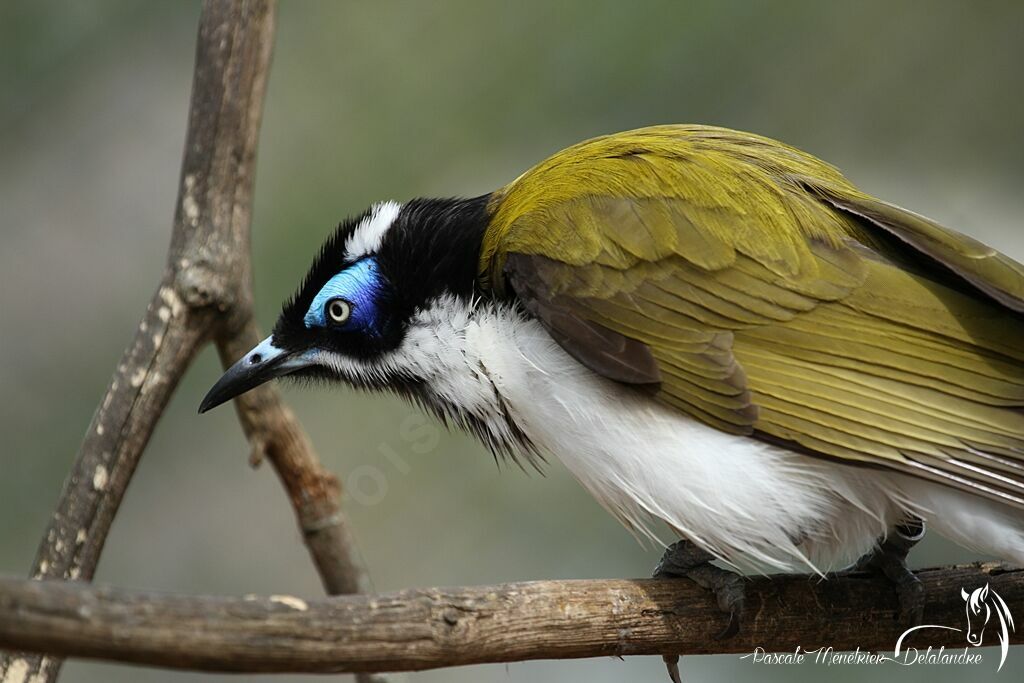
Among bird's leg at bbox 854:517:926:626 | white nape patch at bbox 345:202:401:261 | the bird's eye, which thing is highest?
white nape patch at bbox 345:202:401:261

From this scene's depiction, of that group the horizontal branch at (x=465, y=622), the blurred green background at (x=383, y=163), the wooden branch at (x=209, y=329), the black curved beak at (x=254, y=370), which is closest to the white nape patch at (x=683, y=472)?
the horizontal branch at (x=465, y=622)

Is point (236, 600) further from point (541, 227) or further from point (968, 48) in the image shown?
point (968, 48)

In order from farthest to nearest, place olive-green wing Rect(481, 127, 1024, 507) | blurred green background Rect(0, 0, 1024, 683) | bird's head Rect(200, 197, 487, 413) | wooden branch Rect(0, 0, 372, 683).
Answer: blurred green background Rect(0, 0, 1024, 683)
bird's head Rect(200, 197, 487, 413)
wooden branch Rect(0, 0, 372, 683)
olive-green wing Rect(481, 127, 1024, 507)

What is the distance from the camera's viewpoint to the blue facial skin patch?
2.70 meters

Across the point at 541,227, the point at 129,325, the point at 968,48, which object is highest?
the point at 968,48

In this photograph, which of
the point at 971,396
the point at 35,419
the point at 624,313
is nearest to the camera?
the point at 971,396

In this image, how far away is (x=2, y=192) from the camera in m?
4.38

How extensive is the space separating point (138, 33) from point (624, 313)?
2914mm

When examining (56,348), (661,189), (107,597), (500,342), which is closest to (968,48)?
(661,189)

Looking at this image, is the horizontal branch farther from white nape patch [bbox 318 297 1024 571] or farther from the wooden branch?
the wooden branch

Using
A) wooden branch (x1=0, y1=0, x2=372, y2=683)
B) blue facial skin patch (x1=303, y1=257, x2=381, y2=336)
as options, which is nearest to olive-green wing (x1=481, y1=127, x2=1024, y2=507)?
blue facial skin patch (x1=303, y1=257, x2=381, y2=336)

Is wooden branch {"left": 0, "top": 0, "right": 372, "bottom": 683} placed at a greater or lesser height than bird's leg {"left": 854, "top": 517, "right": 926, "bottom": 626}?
greater

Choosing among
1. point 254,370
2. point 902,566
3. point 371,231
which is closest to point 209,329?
point 254,370

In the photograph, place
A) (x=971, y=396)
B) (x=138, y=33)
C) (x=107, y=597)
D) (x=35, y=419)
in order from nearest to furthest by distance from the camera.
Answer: (x=107, y=597), (x=971, y=396), (x=35, y=419), (x=138, y=33)
